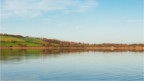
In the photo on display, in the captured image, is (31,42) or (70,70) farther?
(31,42)

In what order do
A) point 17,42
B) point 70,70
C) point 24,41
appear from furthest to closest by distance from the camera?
point 24,41 < point 17,42 < point 70,70

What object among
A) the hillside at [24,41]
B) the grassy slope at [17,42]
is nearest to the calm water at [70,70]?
the grassy slope at [17,42]

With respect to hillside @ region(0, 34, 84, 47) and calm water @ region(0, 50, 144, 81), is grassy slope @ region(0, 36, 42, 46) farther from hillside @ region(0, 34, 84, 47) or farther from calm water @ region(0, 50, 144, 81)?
calm water @ region(0, 50, 144, 81)

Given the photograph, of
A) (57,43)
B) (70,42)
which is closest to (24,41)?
(57,43)

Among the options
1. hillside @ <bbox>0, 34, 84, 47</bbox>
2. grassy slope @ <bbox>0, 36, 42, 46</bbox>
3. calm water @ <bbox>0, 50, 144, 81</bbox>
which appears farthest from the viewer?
hillside @ <bbox>0, 34, 84, 47</bbox>

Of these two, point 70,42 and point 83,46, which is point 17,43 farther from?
point 83,46

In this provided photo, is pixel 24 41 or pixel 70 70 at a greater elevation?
pixel 24 41

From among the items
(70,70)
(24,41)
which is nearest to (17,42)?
(24,41)

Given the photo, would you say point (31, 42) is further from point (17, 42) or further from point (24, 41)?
point (17, 42)

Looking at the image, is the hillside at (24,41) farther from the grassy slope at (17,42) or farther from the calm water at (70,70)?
the calm water at (70,70)

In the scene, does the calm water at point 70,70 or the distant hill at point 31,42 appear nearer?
the calm water at point 70,70

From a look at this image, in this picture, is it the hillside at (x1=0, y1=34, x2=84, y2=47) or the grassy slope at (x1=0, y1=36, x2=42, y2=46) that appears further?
the hillside at (x1=0, y1=34, x2=84, y2=47)

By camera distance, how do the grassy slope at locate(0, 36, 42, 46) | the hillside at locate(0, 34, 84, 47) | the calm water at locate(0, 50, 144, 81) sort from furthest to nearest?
the hillside at locate(0, 34, 84, 47), the grassy slope at locate(0, 36, 42, 46), the calm water at locate(0, 50, 144, 81)

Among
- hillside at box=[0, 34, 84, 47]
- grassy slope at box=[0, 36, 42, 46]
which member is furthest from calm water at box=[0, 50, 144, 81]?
hillside at box=[0, 34, 84, 47]
